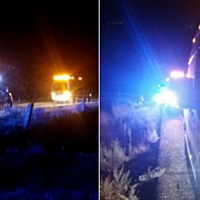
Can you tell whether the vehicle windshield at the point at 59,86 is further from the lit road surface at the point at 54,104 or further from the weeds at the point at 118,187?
the weeds at the point at 118,187

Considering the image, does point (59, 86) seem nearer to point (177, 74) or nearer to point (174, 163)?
point (177, 74)

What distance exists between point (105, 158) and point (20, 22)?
2.97 feet

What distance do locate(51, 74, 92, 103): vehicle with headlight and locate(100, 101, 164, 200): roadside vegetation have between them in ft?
0.51

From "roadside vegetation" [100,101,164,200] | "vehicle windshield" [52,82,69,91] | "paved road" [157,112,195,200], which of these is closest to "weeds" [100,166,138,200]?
"roadside vegetation" [100,101,164,200]

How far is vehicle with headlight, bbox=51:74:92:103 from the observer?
1.95 meters

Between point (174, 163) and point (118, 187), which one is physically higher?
point (174, 163)

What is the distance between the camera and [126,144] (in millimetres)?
1977

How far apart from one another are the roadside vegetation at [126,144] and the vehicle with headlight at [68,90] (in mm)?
155

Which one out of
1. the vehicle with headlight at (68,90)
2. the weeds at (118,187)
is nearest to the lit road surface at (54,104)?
the vehicle with headlight at (68,90)

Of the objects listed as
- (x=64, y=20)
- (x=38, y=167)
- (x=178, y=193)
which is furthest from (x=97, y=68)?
(x=178, y=193)

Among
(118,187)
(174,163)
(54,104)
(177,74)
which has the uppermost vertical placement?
(177,74)

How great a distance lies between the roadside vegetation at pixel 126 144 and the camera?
1965 millimetres

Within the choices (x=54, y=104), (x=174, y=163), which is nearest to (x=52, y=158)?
(x=54, y=104)

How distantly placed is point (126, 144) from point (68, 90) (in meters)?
0.45
